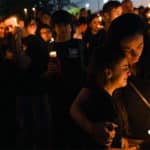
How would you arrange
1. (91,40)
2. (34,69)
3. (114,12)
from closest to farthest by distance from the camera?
(34,69) < (114,12) < (91,40)

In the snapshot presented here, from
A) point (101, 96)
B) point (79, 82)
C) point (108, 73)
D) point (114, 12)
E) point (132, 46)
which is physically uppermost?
point (114, 12)

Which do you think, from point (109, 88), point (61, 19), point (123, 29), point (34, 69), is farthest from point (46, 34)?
point (109, 88)

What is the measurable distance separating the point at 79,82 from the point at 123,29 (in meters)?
2.92

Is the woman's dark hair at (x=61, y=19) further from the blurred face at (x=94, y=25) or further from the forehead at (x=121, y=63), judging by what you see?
the forehead at (x=121, y=63)

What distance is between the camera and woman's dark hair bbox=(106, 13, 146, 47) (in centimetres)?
391

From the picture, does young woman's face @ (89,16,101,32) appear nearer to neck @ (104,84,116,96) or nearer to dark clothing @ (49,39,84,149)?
dark clothing @ (49,39,84,149)

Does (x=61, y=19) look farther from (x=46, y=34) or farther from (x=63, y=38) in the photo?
(x=46, y=34)

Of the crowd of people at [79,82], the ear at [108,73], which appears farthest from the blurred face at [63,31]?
the ear at [108,73]

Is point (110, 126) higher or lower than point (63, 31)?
lower

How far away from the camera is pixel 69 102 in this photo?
6910 millimetres

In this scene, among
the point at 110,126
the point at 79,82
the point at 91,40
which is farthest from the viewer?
the point at 91,40

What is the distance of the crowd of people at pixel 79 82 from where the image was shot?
11.6 feet

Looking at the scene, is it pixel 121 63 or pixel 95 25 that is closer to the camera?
pixel 121 63

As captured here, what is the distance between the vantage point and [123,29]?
3.94 meters
